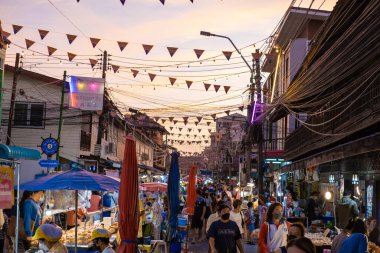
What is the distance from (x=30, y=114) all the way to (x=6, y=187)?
25.4 m

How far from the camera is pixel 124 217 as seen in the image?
7891 mm

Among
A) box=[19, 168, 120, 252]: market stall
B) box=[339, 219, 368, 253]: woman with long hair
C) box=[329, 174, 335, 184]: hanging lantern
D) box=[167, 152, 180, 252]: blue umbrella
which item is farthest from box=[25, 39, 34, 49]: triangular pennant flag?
box=[339, 219, 368, 253]: woman with long hair

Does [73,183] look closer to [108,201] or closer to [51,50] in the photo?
[51,50]

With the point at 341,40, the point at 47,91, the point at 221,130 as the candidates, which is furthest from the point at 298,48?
the point at 221,130

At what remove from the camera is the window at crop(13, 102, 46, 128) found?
33406mm

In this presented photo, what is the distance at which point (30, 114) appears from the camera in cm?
3353

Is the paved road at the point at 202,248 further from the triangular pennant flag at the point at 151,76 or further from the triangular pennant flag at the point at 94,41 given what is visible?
the triangular pennant flag at the point at 94,41

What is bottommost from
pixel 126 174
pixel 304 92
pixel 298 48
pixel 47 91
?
pixel 126 174

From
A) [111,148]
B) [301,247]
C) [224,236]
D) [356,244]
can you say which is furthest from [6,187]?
[111,148]

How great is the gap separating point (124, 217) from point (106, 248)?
0.52 m

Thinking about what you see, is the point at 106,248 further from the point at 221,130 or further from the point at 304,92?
the point at 221,130

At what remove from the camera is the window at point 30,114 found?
33406mm

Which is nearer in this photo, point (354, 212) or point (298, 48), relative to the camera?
point (354, 212)

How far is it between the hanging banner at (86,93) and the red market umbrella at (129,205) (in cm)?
1840
